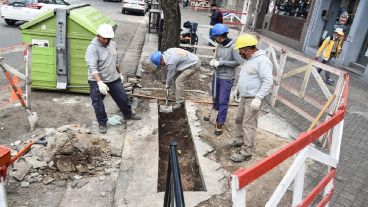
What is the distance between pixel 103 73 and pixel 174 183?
3.65m

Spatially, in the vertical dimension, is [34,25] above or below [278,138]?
above

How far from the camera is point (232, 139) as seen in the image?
5457 millimetres

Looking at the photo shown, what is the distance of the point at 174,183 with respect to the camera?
200 centimetres

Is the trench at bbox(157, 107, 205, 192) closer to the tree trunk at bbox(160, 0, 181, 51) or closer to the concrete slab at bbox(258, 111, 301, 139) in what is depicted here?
the concrete slab at bbox(258, 111, 301, 139)

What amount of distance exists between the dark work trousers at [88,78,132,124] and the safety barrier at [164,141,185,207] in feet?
10.6

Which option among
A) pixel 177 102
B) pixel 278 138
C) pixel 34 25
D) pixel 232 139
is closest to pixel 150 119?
pixel 177 102

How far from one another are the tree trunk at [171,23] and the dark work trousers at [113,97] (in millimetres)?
2821

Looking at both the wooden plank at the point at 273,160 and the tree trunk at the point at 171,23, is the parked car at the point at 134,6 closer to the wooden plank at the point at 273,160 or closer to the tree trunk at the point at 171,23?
the tree trunk at the point at 171,23

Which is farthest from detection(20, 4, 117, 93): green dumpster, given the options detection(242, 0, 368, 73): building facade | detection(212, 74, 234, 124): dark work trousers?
detection(242, 0, 368, 73): building facade

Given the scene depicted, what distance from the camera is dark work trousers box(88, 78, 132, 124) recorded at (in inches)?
207

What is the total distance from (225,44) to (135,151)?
7.45 feet

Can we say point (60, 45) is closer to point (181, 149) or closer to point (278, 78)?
point (181, 149)

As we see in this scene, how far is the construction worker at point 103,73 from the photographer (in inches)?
197

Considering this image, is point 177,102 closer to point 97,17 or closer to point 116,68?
point 116,68
